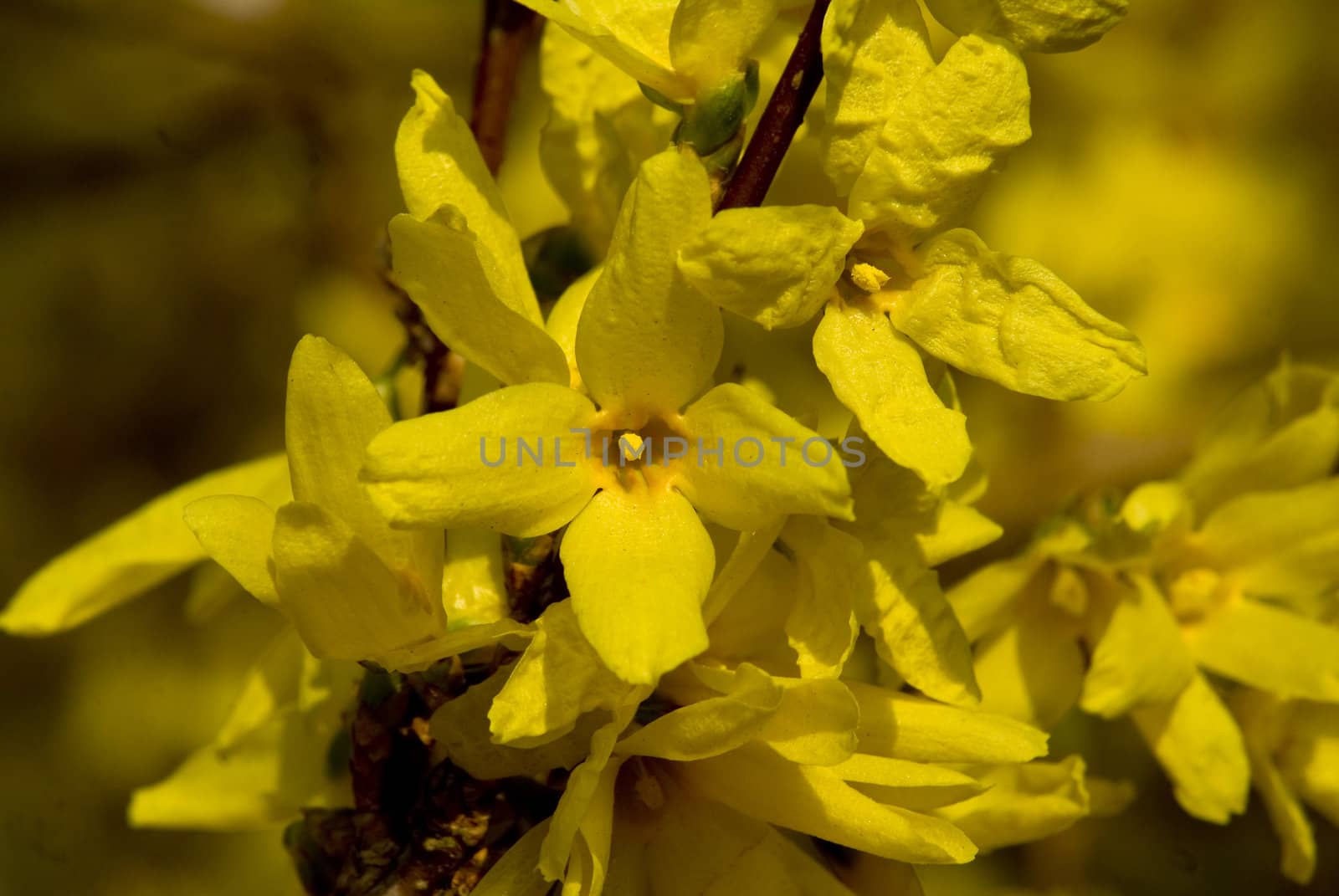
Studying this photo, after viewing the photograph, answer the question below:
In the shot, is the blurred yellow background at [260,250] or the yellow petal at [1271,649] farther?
the blurred yellow background at [260,250]

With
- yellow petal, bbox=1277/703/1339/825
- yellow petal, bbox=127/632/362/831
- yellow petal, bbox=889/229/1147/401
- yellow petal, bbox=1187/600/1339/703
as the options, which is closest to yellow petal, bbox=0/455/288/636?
yellow petal, bbox=127/632/362/831

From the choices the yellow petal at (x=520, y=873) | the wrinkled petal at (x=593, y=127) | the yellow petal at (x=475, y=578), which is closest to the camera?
the yellow petal at (x=520, y=873)

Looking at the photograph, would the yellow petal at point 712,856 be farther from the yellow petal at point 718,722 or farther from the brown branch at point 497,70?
the brown branch at point 497,70

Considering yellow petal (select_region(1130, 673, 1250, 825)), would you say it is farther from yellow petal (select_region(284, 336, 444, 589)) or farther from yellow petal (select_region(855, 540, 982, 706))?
yellow petal (select_region(284, 336, 444, 589))

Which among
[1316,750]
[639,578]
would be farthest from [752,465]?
[1316,750]

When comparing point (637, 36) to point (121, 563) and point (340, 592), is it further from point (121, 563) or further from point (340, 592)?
point (121, 563)

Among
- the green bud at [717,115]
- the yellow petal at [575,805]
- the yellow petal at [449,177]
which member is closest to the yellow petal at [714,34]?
the green bud at [717,115]

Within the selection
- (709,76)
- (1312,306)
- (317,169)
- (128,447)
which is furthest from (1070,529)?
(128,447)
